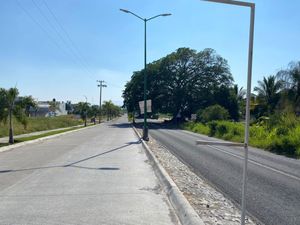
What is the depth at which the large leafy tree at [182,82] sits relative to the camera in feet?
254

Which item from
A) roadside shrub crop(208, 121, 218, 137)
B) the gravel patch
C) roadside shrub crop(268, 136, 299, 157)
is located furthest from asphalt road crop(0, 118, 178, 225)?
roadside shrub crop(208, 121, 218, 137)

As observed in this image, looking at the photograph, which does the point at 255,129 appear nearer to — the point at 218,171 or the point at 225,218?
the point at 218,171

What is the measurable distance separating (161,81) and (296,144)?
186 ft

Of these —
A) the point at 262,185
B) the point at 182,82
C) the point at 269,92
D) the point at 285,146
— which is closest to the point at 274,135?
the point at 285,146

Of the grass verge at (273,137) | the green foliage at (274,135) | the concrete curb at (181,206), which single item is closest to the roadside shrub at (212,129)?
the green foliage at (274,135)

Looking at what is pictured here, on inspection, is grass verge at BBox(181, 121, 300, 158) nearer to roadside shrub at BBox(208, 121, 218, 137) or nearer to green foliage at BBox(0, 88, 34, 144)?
roadside shrub at BBox(208, 121, 218, 137)

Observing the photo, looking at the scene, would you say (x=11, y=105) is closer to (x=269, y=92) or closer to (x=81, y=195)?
(x=81, y=195)

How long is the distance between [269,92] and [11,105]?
47.9m

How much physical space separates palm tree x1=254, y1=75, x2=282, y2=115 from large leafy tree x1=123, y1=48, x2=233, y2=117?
12.2 meters

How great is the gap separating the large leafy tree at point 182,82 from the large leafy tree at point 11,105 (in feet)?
169

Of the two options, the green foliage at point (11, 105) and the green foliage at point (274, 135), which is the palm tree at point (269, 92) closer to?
the green foliage at point (274, 135)

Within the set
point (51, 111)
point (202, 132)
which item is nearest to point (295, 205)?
point (202, 132)

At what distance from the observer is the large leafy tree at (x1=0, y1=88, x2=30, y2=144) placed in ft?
81.7

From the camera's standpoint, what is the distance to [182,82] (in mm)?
79000
